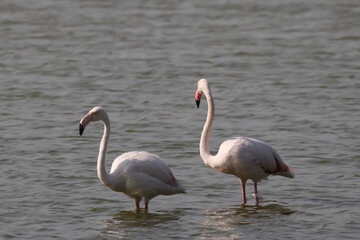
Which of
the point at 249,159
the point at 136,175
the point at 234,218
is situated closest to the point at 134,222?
the point at 136,175

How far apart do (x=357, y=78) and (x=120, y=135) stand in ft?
19.4

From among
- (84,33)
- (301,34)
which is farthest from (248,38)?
(84,33)

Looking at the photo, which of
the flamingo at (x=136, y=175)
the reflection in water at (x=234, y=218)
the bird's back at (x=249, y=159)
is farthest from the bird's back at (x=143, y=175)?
the bird's back at (x=249, y=159)

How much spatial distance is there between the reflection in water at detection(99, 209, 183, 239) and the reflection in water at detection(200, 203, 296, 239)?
418 millimetres

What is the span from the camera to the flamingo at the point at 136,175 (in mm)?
9578

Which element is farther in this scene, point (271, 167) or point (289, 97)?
point (289, 97)

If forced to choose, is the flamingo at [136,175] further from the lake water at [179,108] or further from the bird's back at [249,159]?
the bird's back at [249,159]

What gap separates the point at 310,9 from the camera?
25.1 meters

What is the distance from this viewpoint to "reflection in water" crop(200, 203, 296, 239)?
30.3 ft

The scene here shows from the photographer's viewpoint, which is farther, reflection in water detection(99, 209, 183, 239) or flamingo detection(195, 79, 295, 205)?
flamingo detection(195, 79, 295, 205)

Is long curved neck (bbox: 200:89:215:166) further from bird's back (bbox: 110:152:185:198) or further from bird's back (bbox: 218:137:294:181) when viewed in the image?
bird's back (bbox: 110:152:185:198)

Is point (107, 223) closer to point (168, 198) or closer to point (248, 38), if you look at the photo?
point (168, 198)

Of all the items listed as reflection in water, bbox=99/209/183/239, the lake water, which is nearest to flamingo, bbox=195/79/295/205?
the lake water

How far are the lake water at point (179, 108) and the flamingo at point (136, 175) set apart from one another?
1.07 feet
